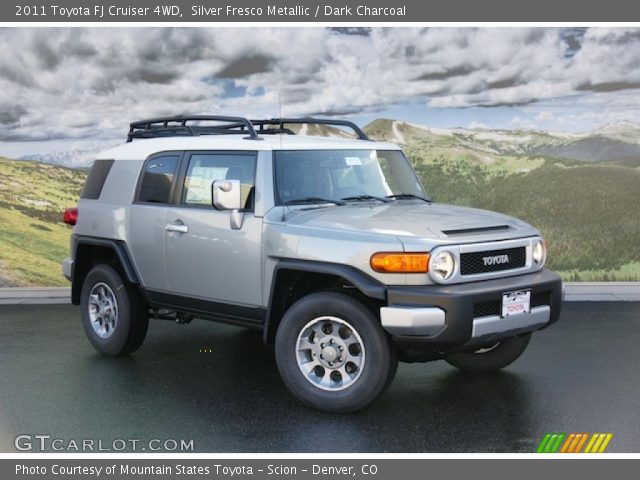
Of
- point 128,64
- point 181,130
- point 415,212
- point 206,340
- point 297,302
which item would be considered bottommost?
Result: point 206,340

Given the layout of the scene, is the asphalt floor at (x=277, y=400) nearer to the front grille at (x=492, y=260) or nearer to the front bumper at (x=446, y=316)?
the front bumper at (x=446, y=316)

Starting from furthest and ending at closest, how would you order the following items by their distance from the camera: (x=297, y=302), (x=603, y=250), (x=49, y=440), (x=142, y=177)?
(x=603, y=250)
(x=142, y=177)
(x=297, y=302)
(x=49, y=440)

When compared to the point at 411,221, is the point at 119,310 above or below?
below

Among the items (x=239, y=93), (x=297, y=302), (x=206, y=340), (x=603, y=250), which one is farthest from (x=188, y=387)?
(x=603, y=250)

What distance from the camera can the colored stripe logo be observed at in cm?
518

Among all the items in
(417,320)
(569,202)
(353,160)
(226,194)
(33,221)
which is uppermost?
(353,160)

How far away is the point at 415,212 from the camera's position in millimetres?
6402

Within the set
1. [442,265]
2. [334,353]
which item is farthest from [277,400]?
[442,265]

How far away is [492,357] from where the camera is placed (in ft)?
23.0

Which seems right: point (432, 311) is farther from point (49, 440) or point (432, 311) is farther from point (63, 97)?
point (63, 97)

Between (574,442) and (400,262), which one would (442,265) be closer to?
(400,262)

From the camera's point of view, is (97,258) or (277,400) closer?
Answer: (277,400)

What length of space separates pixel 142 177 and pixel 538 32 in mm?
7440

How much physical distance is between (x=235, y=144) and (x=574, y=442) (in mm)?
3338
